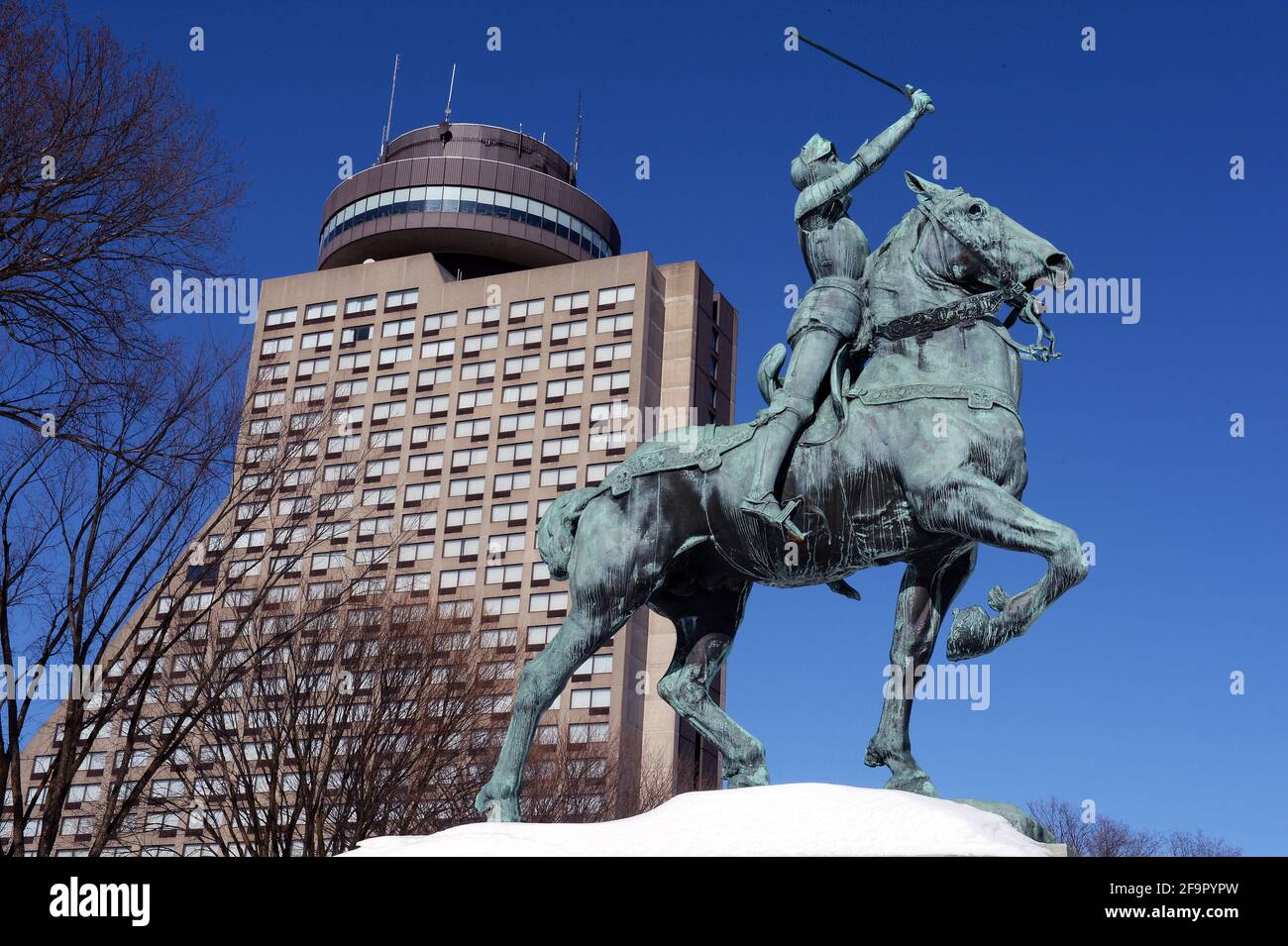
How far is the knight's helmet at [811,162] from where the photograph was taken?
10.8 metres

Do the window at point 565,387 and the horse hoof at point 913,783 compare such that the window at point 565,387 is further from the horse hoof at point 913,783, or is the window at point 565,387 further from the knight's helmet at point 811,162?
the horse hoof at point 913,783

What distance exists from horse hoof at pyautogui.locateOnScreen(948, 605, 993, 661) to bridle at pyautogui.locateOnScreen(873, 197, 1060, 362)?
1.97 m

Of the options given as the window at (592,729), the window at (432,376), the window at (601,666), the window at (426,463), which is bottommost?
the window at (592,729)

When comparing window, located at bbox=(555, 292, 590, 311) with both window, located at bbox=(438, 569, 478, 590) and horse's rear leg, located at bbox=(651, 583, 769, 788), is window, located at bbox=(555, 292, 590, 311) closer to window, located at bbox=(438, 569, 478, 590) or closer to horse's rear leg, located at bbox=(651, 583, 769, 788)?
window, located at bbox=(438, 569, 478, 590)

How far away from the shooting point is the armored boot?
9469mm

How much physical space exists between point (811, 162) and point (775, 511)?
9.65 feet

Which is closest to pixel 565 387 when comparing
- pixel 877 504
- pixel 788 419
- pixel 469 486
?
pixel 469 486

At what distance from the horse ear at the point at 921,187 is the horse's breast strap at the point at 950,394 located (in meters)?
1.48

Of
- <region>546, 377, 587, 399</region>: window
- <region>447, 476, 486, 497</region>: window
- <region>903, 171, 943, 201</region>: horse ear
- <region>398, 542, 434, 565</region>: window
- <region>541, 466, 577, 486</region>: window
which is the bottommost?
<region>903, 171, 943, 201</region>: horse ear

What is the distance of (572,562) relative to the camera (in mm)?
10406

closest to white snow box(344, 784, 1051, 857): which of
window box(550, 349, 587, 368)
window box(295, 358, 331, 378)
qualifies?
window box(550, 349, 587, 368)

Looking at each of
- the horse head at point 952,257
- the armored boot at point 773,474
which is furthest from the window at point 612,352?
the armored boot at point 773,474
